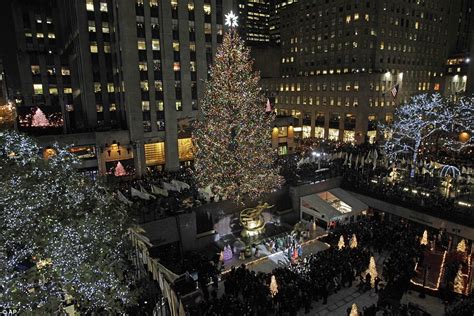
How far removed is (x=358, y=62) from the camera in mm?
62438

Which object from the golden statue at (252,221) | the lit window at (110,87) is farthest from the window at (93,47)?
the golden statue at (252,221)

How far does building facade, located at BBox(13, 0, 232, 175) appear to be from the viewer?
35.8 meters

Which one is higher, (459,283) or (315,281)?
(315,281)

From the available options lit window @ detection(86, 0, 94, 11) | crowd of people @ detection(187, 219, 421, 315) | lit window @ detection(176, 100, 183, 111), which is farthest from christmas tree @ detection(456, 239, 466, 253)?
lit window @ detection(86, 0, 94, 11)

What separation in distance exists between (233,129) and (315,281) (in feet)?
35.4

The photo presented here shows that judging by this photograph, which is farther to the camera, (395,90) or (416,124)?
(395,90)

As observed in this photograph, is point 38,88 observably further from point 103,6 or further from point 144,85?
point 144,85

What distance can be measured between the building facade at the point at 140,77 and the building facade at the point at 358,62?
31.6 metres

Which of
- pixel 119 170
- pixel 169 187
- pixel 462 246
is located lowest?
pixel 462 246

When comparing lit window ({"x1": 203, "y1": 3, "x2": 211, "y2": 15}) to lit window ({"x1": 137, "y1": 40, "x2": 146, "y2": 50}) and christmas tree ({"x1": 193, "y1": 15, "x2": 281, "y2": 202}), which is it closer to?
lit window ({"x1": 137, "y1": 40, "x2": 146, "y2": 50})

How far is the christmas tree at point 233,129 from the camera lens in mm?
20375

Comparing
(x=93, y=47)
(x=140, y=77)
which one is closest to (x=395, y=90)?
(x=140, y=77)

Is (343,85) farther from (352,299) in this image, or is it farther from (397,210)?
(352,299)

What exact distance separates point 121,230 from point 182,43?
32.4 m
